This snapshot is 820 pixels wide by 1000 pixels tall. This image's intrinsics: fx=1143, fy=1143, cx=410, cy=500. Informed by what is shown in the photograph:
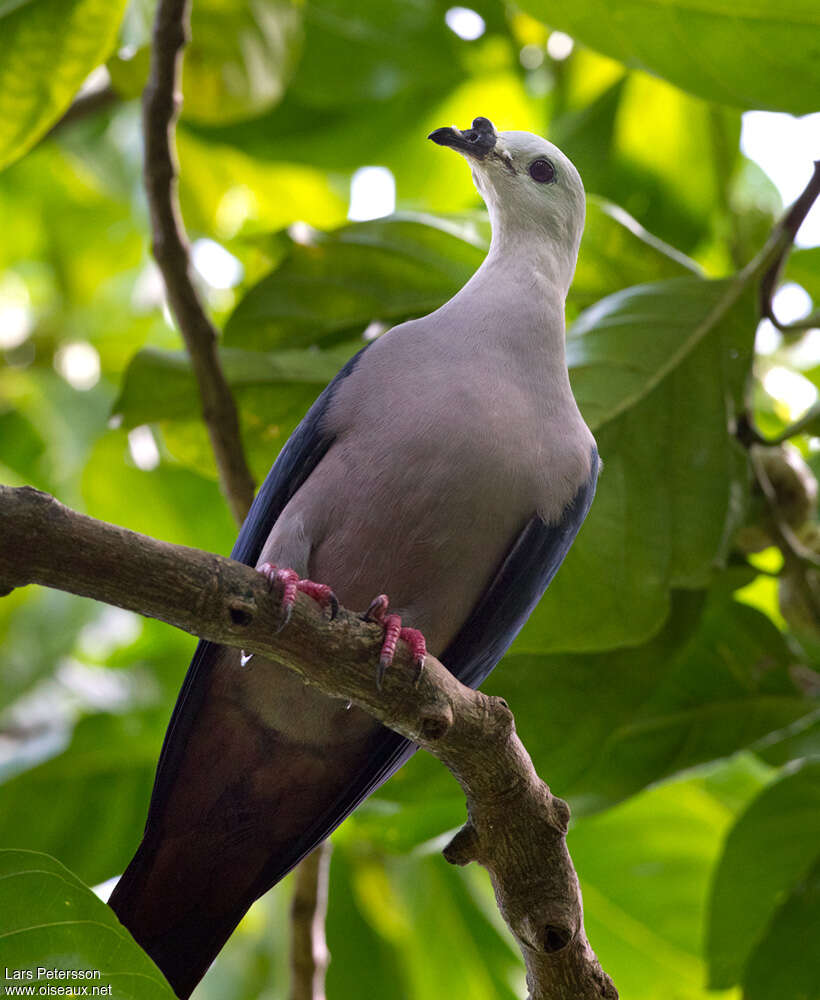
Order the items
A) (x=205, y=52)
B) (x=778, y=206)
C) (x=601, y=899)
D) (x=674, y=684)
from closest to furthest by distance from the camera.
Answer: (x=674, y=684), (x=205, y=52), (x=601, y=899), (x=778, y=206)

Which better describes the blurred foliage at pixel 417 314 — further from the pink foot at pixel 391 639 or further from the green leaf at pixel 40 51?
the pink foot at pixel 391 639

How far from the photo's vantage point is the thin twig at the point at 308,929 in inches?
96.0

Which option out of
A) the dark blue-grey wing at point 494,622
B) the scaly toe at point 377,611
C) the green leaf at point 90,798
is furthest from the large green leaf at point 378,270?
the scaly toe at point 377,611

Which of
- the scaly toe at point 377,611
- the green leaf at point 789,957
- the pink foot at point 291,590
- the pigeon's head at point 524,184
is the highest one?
the pigeon's head at point 524,184

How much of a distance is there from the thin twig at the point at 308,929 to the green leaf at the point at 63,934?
0.98 m

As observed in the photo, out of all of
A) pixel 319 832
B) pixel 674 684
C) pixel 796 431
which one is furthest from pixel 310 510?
pixel 674 684

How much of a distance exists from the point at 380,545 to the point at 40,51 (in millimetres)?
1514

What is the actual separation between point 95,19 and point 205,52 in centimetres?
55

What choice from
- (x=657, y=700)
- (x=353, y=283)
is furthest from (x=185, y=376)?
(x=657, y=700)

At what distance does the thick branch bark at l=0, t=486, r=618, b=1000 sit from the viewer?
1258 mm

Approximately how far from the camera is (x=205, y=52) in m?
3.00

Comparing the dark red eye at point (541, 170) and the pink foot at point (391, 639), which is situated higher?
the dark red eye at point (541, 170)

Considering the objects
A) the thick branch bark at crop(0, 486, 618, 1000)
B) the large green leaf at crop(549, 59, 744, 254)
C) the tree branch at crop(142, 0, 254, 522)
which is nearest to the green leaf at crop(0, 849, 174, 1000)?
the thick branch bark at crop(0, 486, 618, 1000)

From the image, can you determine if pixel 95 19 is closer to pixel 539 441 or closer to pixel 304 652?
pixel 539 441
